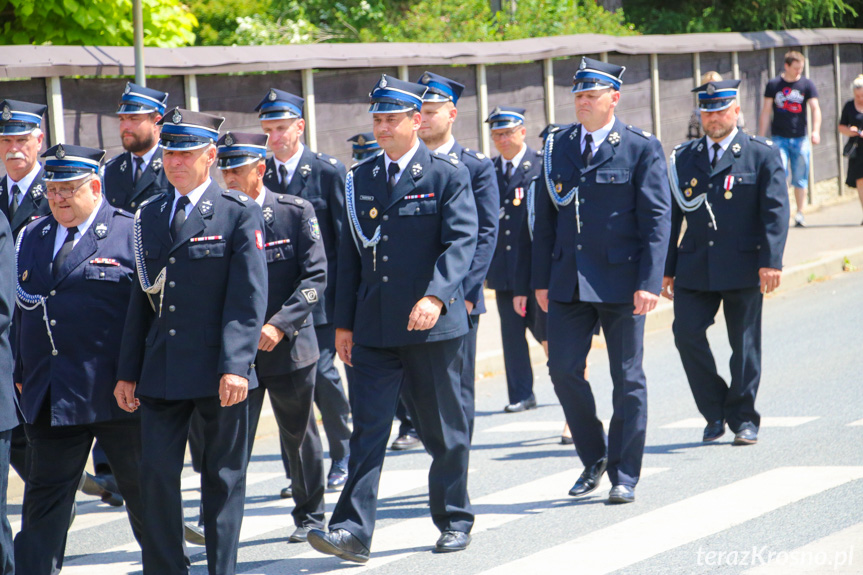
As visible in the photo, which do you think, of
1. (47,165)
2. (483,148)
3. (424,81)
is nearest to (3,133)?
(47,165)

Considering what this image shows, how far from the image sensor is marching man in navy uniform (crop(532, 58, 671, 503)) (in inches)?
275

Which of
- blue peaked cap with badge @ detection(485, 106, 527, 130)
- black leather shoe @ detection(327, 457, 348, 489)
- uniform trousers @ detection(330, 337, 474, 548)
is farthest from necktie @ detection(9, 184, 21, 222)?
blue peaked cap with badge @ detection(485, 106, 527, 130)

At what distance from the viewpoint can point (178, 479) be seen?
5414 millimetres

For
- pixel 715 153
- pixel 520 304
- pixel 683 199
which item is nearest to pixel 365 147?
pixel 520 304

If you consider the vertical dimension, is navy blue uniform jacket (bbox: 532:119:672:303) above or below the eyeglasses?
below

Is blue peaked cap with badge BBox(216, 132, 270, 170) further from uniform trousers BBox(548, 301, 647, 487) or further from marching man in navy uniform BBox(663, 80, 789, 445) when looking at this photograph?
marching man in navy uniform BBox(663, 80, 789, 445)

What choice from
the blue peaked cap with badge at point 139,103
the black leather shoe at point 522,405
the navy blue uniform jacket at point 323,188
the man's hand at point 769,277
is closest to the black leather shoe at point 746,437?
the man's hand at point 769,277

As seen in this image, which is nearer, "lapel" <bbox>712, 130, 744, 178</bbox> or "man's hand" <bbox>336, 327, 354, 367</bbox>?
"man's hand" <bbox>336, 327, 354, 367</bbox>

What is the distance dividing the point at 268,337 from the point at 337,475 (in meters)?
1.93

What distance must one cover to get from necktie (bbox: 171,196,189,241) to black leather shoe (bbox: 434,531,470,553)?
6.45 ft

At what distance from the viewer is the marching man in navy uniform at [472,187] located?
24.1ft

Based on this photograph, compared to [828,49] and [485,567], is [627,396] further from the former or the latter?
[828,49]

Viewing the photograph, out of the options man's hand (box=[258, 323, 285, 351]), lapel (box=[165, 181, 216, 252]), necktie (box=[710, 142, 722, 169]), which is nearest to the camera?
lapel (box=[165, 181, 216, 252])

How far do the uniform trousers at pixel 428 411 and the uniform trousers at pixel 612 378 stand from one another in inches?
42.4
